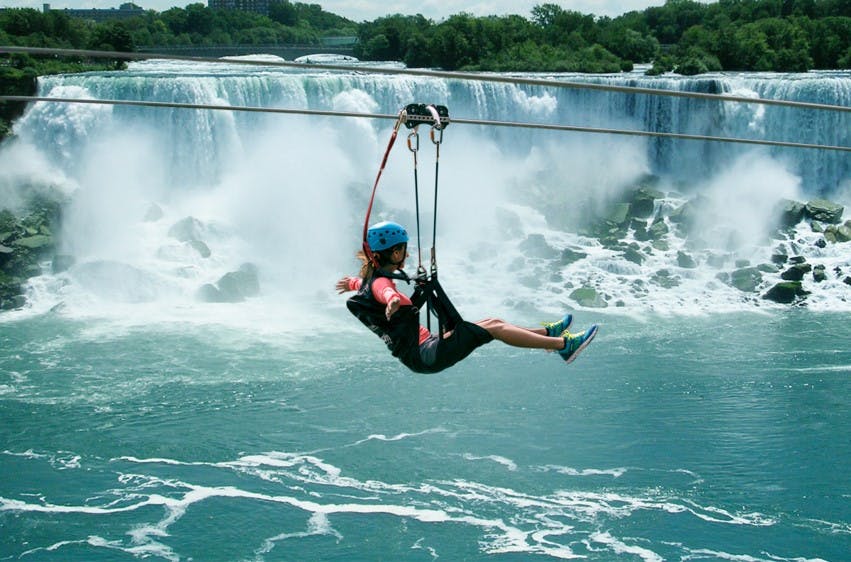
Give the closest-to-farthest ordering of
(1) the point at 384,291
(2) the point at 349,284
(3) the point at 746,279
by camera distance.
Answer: (1) the point at 384,291
(2) the point at 349,284
(3) the point at 746,279

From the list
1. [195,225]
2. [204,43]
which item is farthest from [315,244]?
[204,43]

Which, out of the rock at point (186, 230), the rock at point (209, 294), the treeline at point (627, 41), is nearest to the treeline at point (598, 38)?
the treeline at point (627, 41)

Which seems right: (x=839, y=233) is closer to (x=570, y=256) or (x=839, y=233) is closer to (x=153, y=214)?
(x=570, y=256)

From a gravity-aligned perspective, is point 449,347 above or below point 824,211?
above

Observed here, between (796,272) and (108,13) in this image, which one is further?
(108,13)

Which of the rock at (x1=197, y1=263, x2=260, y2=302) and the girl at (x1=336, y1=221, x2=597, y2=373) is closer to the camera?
the girl at (x1=336, y1=221, x2=597, y2=373)

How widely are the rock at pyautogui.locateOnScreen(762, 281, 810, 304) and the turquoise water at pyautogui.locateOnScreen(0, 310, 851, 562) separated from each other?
8.20 feet

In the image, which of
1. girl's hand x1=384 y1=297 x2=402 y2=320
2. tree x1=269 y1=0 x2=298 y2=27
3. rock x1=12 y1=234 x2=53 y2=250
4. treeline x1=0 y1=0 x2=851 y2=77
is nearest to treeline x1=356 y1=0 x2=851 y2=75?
treeline x1=0 y1=0 x2=851 y2=77

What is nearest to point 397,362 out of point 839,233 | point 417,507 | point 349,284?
point 417,507

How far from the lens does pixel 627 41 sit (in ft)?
122

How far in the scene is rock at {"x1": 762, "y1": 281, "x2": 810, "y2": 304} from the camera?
17.8 metres

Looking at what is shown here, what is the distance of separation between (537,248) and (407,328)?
611 inches

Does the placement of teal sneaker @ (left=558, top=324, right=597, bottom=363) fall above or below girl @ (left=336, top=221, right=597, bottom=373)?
below

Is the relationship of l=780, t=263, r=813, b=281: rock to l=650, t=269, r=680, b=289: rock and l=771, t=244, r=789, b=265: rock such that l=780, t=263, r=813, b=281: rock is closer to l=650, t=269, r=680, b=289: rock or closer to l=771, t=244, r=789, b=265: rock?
l=771, t=244, r=789, b=265: rock
